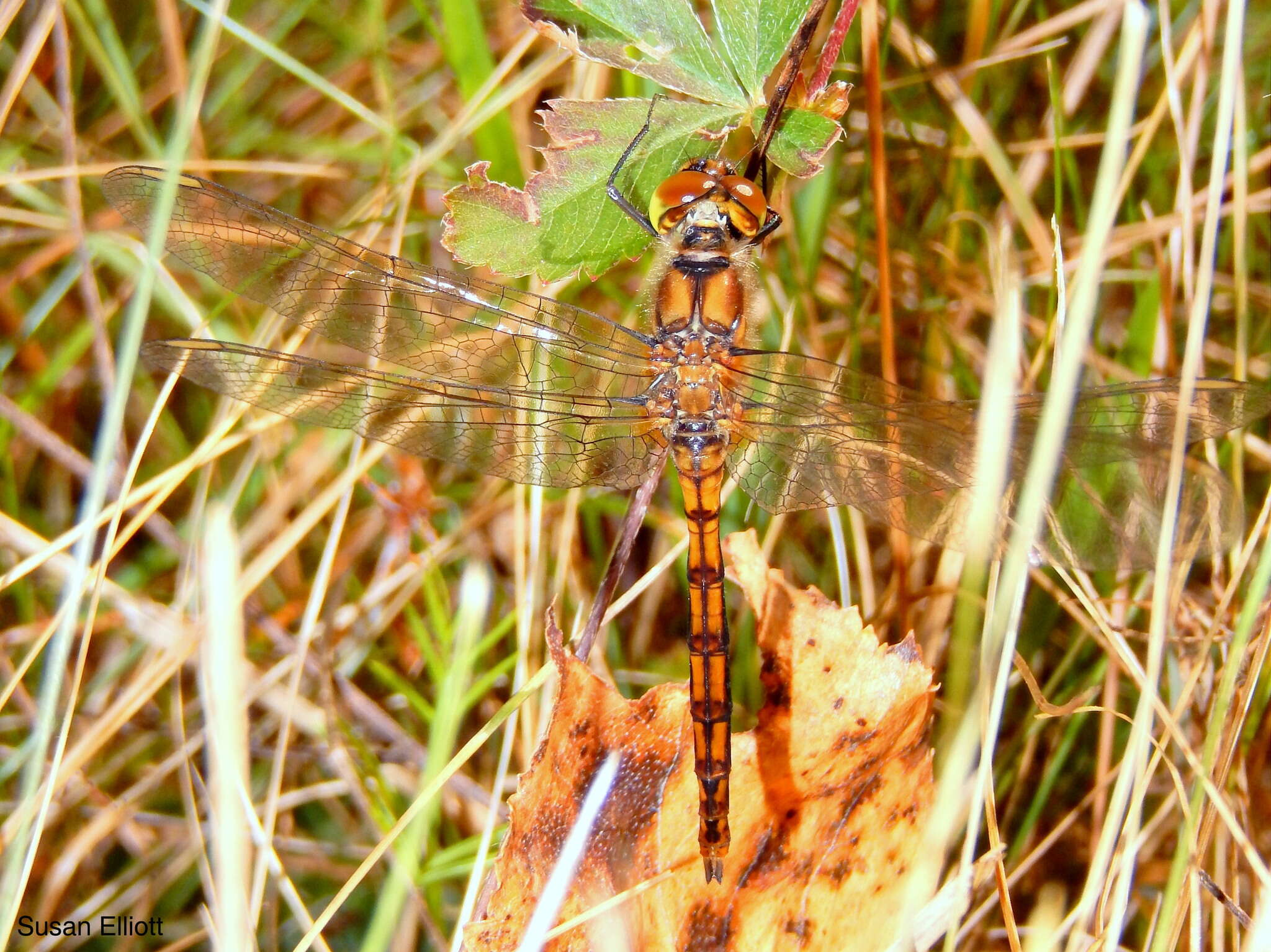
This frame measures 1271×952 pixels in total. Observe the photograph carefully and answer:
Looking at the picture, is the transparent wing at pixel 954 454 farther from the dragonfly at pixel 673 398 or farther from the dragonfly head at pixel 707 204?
the dragonfly head at pixel 707 204

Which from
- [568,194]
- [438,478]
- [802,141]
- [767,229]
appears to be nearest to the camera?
[802,141]

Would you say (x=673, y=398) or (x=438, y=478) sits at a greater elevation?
(x=673, y=398)

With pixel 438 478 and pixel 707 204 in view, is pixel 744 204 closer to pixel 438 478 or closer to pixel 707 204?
pixel 707 204

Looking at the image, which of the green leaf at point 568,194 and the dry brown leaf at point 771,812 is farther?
the green leaf at point 568,194

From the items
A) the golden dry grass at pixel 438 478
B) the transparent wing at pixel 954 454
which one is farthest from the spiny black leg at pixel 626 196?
the golden dry grass at pixel 438 478

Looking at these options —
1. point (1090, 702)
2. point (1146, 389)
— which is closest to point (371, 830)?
point (1090, 702)

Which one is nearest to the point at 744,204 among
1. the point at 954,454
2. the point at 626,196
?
the point at 626,196

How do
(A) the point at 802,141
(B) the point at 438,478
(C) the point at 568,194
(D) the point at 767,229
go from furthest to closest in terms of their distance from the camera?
(B) the point at 438,478
(D) the point at 767,229
(C) the point at 568,194
(A) the point at 802,141
